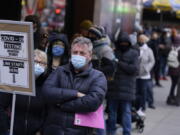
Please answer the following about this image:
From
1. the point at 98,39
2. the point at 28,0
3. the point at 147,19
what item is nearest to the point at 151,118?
the point at 98,39

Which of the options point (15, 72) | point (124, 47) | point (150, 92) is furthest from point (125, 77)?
point (150, 92)

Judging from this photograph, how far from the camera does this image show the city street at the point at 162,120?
905 centimetres

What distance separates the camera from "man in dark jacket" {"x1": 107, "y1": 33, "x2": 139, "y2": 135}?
7562 mm

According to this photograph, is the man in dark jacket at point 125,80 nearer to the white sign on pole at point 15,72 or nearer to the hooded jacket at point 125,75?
the hooded jacket at point 125,75

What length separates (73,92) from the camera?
4.43 meters

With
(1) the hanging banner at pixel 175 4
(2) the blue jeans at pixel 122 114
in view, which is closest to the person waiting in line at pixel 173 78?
(2) the blue jeans at pixel 122 114

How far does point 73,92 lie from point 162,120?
608cm

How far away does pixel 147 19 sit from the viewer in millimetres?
31109

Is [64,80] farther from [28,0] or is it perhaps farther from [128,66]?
[28,0]

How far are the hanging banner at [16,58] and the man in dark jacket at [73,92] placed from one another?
0.22 metres

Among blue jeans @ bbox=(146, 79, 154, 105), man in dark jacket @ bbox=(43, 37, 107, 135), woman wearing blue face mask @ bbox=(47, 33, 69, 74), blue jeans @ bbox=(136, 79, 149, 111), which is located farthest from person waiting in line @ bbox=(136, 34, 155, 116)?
man in dark jacket @ bbox=(43, 37, 107, 135)

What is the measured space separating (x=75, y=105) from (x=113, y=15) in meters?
8.31

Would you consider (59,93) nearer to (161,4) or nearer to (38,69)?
(38,69)

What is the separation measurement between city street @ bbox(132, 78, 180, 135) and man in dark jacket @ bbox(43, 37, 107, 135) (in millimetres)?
4248
